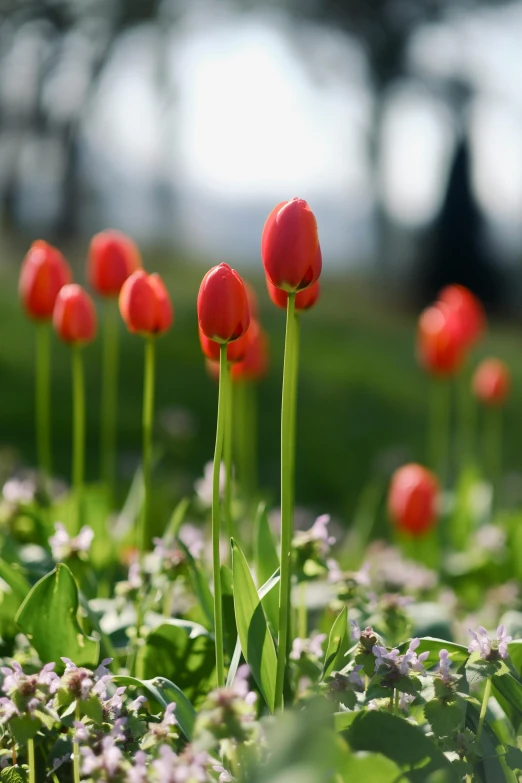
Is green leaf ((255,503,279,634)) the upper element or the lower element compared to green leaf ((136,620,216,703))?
upper

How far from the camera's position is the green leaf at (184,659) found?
177 centimetres

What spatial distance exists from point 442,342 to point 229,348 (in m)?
1.95

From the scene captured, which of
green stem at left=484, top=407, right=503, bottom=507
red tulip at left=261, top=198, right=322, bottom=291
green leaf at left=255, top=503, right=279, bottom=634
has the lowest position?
green stem at left=484, top=407, right=503, bottom=507

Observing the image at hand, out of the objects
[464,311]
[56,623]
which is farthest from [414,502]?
[56,623]

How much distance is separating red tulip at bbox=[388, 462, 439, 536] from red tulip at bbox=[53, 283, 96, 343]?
114 centimetres

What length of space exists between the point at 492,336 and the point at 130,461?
30.2 ft

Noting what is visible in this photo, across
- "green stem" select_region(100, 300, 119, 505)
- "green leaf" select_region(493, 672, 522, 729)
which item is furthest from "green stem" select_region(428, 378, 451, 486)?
"green leaf" select_region(493, 672, 522, 729)

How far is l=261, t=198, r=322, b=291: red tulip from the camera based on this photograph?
1.33 metres

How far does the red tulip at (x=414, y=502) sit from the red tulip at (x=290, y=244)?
162 centimetres

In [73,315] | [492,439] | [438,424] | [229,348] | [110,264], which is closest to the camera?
[229,348]

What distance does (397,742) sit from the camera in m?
1.29

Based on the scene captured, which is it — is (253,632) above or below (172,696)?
above

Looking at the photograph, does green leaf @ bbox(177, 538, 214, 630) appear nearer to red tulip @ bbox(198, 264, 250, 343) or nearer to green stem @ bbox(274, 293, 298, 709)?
green stem @ bbox(274, 293, 298, 709)

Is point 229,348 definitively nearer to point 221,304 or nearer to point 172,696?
point 221,304
